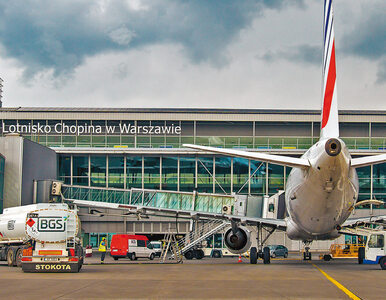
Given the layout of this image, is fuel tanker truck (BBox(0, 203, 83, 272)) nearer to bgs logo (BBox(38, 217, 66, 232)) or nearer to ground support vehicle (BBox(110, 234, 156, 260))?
bgs logo (BBox(38, 217, 66, 232))

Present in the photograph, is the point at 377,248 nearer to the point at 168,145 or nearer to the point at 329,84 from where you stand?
the point at 329,84

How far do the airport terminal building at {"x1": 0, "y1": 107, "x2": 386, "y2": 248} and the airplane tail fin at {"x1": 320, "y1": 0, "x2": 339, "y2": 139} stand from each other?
3918 cm

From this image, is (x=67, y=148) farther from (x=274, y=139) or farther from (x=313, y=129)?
(x=313, y=129)

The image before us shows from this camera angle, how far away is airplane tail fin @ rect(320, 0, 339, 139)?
92.6 ft

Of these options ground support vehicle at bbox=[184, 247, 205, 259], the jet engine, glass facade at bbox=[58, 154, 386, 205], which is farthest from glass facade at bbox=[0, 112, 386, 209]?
the jet engine

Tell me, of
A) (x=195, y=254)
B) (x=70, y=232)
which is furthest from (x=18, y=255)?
(x=195, y=254)

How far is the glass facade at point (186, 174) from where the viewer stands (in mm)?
67812

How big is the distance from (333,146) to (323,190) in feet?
12.1

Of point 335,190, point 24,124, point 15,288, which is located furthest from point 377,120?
point 15,288

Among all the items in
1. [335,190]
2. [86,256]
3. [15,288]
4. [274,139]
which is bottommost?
[86,256]

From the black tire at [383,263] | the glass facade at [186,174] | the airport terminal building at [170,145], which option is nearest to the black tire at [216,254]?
the airport terminal building at [170,145]

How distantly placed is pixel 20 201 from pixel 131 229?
17.0 m

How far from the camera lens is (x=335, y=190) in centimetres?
2764

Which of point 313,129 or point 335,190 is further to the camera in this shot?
point 313,129
